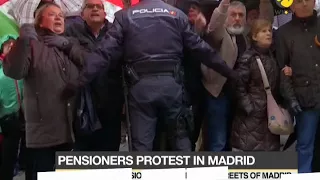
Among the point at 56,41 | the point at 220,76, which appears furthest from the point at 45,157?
the point at 220,76

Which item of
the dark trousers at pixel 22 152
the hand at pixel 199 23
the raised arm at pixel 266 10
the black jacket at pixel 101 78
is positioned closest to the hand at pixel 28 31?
the black jacket at pixel 101 78

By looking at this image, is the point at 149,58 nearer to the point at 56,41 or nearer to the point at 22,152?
the point at 56,41

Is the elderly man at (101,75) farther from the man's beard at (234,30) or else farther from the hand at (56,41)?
the man's beard at (234,30)

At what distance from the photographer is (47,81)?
146 inches

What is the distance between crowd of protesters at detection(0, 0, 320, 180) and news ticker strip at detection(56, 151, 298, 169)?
1.41 metres

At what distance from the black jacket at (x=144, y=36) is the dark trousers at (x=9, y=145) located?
2.45ft

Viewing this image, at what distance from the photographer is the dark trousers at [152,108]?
12.2 feet

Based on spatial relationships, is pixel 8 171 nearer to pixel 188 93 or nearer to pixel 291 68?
pixel 188 93

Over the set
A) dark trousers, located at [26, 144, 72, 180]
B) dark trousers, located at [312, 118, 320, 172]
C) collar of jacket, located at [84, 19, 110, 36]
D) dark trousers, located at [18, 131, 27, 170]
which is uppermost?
collar of jacket, located at [84, 19, 110, 36]

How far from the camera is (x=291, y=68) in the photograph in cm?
411

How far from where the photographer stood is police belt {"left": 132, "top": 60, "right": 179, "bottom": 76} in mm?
3738

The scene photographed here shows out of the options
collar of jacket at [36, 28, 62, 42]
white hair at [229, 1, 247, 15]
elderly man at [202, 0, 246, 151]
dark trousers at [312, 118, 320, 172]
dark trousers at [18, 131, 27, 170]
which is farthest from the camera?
dark trousers at [312, 118, 320, 172]

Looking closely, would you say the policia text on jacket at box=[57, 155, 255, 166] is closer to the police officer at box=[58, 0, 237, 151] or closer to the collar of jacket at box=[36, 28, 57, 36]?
the police officer at box=[58, 0, 237, 151]

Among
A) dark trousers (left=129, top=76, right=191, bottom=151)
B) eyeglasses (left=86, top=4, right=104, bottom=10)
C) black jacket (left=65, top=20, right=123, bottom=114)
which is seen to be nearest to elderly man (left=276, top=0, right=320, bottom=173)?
dark trousers (left=129, top=76, right=191, bottom=151)
